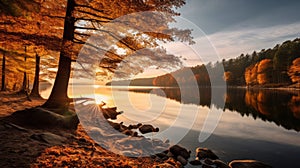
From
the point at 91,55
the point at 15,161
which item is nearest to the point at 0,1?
the point at 91,55

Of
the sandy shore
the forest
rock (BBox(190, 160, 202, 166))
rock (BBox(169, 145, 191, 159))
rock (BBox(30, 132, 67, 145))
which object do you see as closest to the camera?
the sandy shore

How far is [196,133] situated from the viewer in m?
17.0

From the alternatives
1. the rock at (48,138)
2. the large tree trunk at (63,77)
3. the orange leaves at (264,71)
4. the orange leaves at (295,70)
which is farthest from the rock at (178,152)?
the orange leaves at (264,71)

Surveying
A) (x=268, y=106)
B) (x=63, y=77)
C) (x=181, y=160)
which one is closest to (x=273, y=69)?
(x=268, y=106)

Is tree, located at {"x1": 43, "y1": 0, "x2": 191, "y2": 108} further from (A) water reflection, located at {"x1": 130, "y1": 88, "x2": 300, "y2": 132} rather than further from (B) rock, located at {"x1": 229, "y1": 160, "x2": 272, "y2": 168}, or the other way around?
(A) water reflection, located at {"x1": 130, "y1": 88, "x2": 300, "y2": 132}

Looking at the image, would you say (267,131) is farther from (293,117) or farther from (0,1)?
(0,1)

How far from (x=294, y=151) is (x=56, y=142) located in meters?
13.9

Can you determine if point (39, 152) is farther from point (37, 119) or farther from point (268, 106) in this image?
point (268, 106)

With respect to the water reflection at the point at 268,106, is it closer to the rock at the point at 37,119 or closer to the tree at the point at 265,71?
the rock at the point at 37,119

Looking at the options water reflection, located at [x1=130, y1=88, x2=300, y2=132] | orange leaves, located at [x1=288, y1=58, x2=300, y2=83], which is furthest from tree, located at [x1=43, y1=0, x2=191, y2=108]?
orange leaves, located at [x1=288, y1=58, x2=300, y2=83]

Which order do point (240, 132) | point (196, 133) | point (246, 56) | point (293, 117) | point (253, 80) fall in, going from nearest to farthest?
point (196, 133), point (240, 132), point (293, 117), point (253, 80), point (246, 56)

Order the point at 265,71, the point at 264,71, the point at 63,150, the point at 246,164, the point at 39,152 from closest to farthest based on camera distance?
1. the point at 39,152
2. the point at 63,150
3. the point at 246,164
4. the point at 265,71
5. the point at 264,71

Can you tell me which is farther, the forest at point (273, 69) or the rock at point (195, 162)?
the forest at point (273, 69)

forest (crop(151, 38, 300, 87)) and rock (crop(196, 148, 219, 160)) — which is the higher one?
forest (crop(151, 38, 300, 87))
